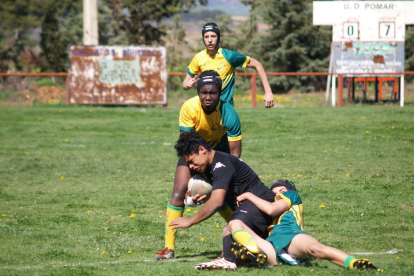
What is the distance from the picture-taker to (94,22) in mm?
29516

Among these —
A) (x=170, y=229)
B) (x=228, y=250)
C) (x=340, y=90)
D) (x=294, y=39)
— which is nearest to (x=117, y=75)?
(x=340, y=90)

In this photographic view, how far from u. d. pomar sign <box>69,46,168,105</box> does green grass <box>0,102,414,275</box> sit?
423 cm

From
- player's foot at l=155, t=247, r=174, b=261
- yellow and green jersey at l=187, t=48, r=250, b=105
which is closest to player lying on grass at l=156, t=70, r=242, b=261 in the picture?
player's foot at l=155, t=247, r=174, b=261

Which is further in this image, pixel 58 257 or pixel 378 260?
pixel 58 257

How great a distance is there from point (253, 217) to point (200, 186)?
0.61 metres

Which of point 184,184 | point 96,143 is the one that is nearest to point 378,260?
point 184,184

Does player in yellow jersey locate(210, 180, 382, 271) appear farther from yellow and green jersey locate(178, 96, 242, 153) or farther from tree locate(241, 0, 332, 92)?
tree locate(241, 0, 332, 92)

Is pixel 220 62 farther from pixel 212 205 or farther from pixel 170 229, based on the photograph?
pixel 212 205

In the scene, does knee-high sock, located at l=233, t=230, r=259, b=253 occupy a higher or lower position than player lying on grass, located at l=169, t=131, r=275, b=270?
lower

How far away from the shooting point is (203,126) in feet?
20.2

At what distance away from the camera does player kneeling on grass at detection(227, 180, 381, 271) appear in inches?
195

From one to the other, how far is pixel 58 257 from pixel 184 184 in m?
1.56

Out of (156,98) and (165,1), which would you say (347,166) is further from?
(165,1)

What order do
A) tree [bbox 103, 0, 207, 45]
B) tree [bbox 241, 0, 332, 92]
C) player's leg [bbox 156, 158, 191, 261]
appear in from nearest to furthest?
1. player's leg [bbox 156, 158, 191, 261]
2. tree [bbox 241, 0, 332, 92]
3. tree [bbox 103, 0, 207, 45]
